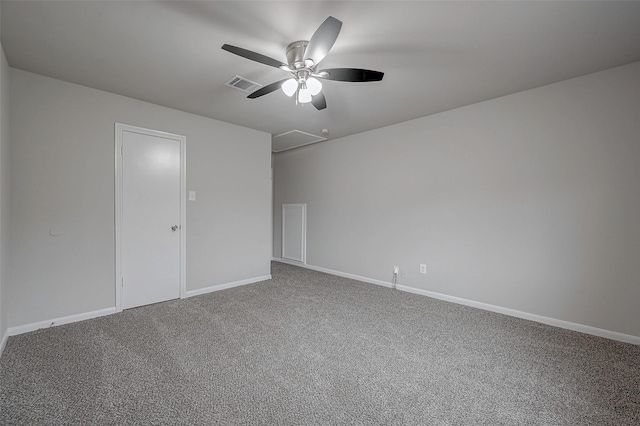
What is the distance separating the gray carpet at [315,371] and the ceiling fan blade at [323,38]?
2215 mm

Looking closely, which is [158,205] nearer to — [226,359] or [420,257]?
[226,359]

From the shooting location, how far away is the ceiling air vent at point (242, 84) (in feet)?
8.75

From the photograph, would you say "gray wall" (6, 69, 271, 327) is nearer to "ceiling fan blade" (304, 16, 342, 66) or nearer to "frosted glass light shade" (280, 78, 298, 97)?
"frosted glass light shade" (280, 78, 298, 97)

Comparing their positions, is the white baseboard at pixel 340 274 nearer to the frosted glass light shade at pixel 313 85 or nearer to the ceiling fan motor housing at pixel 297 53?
the frosted glass light shade at pixel 313 85

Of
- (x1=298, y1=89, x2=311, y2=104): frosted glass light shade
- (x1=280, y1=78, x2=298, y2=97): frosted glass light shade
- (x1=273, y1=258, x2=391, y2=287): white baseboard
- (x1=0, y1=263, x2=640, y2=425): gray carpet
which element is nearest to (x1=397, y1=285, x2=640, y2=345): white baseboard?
(x1=0, y1=263, x2=640, y2=425): gray carpet

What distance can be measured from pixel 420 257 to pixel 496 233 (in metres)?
1.00

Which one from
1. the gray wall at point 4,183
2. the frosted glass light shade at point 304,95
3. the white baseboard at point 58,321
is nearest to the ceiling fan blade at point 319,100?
the frosted glass light shade at point 304,95

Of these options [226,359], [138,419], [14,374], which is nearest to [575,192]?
[226,359]

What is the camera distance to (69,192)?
2.76 m

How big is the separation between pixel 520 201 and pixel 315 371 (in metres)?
2.77

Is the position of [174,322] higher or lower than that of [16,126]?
lower

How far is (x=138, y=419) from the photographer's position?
4.88ft

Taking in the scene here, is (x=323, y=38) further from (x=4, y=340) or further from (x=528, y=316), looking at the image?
(x=4, y=340)

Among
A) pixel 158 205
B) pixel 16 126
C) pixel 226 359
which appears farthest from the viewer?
pixel 158 205
